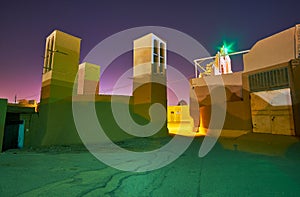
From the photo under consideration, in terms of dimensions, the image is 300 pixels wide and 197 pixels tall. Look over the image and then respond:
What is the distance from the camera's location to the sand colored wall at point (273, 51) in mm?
8333

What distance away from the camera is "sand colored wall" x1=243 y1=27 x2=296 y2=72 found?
27.3 feet

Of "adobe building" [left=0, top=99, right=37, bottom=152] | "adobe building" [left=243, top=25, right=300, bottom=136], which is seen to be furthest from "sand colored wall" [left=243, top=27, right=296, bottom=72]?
"adobe building" [left=0, top=99, right=37, bottom=152]

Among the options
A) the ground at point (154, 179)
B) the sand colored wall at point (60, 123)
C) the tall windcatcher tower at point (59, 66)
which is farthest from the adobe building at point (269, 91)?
the tall windcatcher tower at point (59, 66)

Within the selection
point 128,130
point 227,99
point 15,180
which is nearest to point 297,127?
point 227,99

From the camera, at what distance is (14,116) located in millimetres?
6785

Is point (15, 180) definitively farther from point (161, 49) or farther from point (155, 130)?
point (161, 49)

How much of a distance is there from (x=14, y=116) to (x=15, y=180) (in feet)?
17.5

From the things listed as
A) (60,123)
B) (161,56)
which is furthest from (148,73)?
(60,123)

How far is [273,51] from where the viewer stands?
8.88m

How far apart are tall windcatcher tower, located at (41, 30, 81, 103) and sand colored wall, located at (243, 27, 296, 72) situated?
10.2 meters

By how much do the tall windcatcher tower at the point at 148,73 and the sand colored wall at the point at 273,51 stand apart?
5483mm

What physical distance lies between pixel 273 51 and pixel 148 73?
7.18 m

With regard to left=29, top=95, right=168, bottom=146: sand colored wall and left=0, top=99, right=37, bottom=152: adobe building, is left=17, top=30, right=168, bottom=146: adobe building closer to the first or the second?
left=29, top=95, right=168, bottom=146: sand colored wall

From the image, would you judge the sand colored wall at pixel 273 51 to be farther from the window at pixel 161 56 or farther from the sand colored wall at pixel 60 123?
the sand colored wall at pixel 60 123
